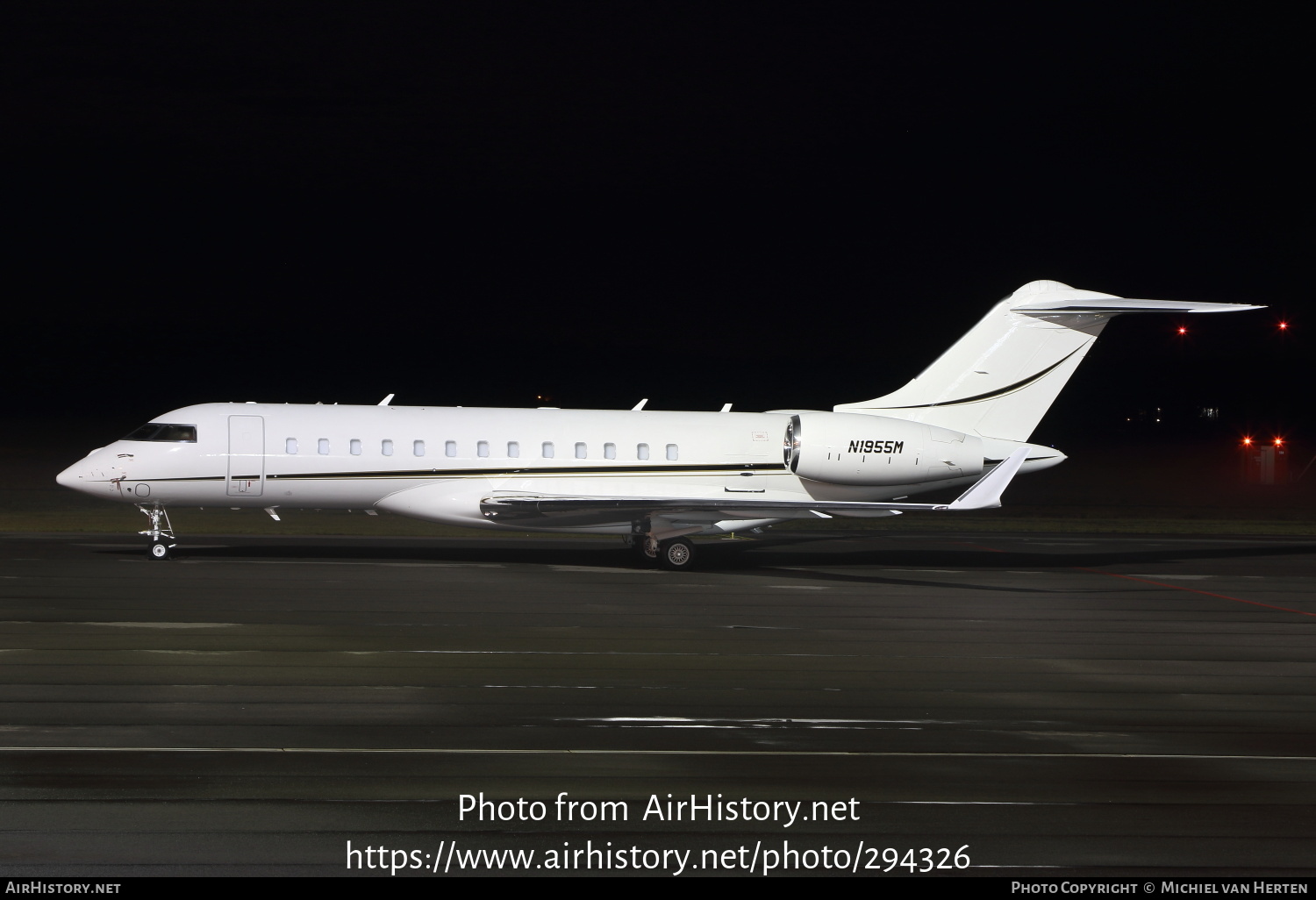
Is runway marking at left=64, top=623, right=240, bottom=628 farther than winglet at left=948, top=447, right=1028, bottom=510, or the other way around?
winglet at left=948, top=447, right=1028, bottom=510

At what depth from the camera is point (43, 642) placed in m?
12.8

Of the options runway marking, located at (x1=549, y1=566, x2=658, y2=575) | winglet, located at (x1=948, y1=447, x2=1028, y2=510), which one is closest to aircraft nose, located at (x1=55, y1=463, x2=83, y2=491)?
runway marking, located at (x1=549, y1=566, x2=658, y2=575)

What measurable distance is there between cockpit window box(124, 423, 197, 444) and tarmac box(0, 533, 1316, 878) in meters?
3.28

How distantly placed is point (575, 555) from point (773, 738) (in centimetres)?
1436

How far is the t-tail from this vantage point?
23391 millimetres

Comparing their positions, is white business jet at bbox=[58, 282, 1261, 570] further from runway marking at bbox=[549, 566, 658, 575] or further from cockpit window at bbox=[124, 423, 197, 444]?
runway marking at bbox=[549, 566, 658, 575]

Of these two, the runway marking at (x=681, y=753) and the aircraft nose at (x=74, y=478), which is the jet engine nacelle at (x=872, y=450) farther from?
the runway marking at (x=681, y=753)

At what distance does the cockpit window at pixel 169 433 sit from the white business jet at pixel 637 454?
0.08 feet

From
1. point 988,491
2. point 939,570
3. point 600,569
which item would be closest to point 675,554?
point 600,569

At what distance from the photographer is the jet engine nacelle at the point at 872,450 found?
22297mm

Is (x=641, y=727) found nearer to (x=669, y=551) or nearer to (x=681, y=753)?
(x=681, y=753)

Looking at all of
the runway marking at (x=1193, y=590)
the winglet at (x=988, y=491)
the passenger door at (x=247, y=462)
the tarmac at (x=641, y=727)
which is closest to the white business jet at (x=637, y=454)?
the passenger door at (x=247, y=462)
